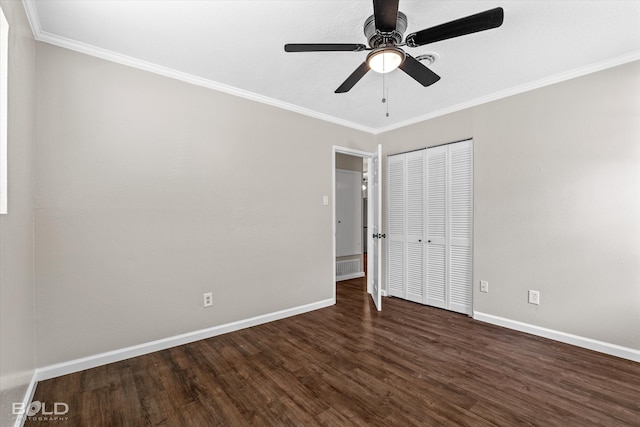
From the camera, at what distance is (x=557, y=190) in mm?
2717

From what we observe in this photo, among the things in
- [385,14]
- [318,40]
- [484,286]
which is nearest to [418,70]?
[385,14]

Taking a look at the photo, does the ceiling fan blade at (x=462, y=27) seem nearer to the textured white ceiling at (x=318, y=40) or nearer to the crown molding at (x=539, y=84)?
the textured white ceiling at (x=318, y=40)

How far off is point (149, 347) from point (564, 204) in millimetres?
4031

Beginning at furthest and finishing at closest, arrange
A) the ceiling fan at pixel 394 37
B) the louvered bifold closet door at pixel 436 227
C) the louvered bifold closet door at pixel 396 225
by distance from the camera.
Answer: the louvered bifold closet door at pixel 396 225 < the louvered bifold closet door at pixel 436 227 < the ceiling fan at pixel 394 37

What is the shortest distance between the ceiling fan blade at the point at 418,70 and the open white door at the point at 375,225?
152 centimetres

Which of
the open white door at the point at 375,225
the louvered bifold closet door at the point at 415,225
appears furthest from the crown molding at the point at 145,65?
the louvered bifold closet door at the point at 415,225

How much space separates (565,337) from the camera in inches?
105

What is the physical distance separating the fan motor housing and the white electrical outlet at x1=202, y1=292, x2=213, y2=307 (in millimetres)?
2573

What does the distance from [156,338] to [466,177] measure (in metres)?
3.68

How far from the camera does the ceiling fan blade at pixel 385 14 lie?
1.44 m

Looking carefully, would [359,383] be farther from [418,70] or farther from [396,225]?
[396,225]

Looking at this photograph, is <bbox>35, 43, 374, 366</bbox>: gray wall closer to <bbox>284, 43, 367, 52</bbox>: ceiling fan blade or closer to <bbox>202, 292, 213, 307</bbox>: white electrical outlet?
<bbox>202, 292, 213, 307</bbox>: white electrical outlet

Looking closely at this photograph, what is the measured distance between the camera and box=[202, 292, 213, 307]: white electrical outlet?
2.78 metres

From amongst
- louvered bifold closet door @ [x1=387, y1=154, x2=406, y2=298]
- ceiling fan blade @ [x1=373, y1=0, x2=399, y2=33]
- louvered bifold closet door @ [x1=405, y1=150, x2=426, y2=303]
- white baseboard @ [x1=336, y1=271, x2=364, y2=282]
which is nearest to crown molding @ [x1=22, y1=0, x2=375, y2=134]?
louvered bifold closet door @ [x1=387, y1=154, x2=406, y2=298]
